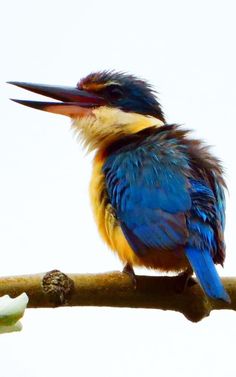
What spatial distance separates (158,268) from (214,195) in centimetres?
36

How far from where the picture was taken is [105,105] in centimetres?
366

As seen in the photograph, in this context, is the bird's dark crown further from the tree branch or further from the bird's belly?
the tree branch

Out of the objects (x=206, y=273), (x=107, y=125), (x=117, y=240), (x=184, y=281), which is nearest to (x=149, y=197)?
(x=117, y=240)

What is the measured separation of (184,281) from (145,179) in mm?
598

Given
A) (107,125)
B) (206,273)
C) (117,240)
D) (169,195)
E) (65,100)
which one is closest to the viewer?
(206,273)

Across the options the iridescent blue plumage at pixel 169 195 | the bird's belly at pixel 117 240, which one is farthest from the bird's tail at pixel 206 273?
the bird's belly at pixel 117 240

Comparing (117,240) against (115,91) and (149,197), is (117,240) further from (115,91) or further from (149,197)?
(115,91)

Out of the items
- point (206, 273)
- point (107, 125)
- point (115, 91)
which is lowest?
point (206, 273)

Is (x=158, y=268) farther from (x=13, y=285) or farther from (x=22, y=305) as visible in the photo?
(x=22, y=305)

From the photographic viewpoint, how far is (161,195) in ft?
9.33

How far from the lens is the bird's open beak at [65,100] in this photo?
3.39 m

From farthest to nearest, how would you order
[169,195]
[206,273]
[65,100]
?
[65,100], [169,195], [206,273]

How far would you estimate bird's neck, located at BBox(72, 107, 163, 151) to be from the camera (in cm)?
349

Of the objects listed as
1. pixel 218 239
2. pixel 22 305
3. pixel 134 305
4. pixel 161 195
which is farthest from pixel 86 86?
pixel 22 305
